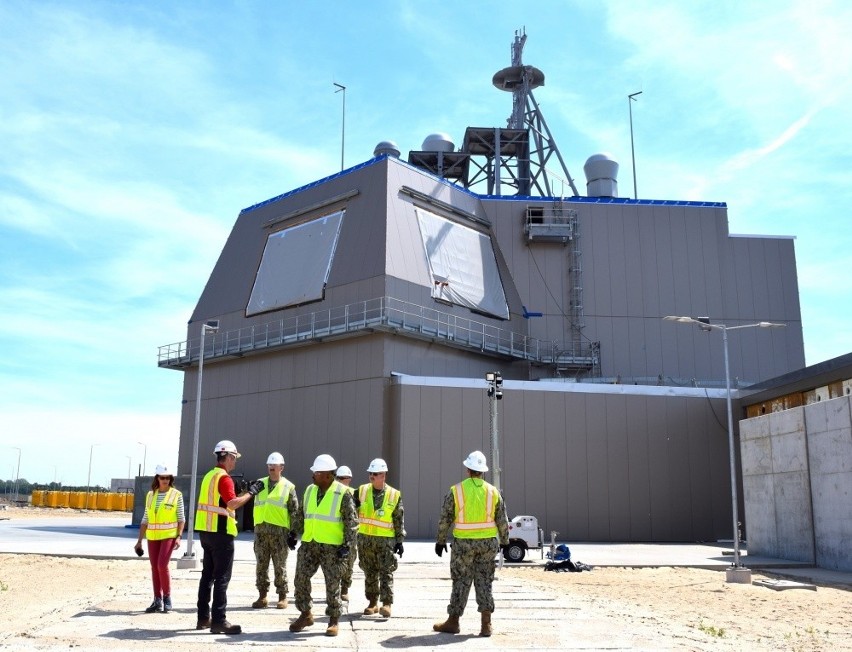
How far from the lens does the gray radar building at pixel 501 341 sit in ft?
105

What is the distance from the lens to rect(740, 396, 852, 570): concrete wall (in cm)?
2089

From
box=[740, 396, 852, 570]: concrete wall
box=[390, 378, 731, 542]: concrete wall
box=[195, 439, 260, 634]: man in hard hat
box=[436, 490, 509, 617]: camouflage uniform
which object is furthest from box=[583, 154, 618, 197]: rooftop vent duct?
box=[195, 439, 260, 634]: man in hard hat

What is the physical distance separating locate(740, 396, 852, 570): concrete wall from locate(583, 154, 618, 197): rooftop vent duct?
854 inches

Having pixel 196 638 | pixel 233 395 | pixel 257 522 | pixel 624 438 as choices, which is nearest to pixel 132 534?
pixel 233 395

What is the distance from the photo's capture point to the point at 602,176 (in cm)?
4541

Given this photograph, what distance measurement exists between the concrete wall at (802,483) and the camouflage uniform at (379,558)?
14.3 m

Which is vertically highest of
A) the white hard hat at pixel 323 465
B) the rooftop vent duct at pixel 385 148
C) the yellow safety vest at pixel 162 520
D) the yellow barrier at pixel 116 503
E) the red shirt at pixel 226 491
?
the rooftop vent duct at pixel 385 148

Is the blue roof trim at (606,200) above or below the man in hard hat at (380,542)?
above

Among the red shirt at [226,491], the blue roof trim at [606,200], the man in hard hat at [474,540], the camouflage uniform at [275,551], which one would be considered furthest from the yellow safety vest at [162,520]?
A: the blue roof trim at [606,200]

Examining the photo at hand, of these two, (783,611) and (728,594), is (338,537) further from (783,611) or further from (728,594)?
(728,594)

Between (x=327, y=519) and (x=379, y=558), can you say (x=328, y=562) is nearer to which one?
(x=327, y=519)

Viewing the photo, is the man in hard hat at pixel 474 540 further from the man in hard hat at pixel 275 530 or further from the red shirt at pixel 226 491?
the man in hard hat at pixel 275 530

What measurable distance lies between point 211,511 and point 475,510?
329 cm

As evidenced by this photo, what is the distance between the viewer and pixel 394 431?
31.5m
